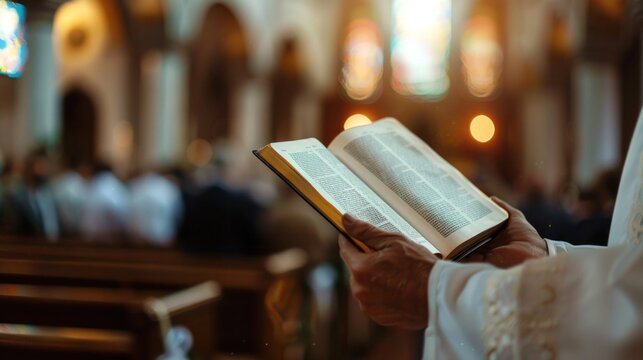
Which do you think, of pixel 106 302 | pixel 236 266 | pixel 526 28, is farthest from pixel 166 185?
pixel 526 28

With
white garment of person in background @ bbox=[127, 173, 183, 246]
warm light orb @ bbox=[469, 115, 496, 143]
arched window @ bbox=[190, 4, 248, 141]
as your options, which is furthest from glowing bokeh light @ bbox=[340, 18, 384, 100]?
white garment of person in background @ bbox=[127, 173, 183, 246]

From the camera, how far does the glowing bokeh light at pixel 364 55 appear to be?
22531mm

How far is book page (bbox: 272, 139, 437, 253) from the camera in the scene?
1448 millimetres

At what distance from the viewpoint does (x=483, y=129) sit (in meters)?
22.2

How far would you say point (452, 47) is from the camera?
71.8 ft

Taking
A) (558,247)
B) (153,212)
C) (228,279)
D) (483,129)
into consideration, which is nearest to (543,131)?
(483,129)

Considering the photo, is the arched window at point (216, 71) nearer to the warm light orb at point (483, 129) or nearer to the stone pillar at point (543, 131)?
the stone pillar at point (543, 131)

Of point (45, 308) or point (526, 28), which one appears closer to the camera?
point (45, 308)

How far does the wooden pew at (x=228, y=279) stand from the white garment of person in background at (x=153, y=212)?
176 centimetres

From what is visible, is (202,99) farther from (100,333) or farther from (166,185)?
(100,333)

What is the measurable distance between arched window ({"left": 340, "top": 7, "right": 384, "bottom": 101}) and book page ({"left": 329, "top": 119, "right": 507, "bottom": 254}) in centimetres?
2084


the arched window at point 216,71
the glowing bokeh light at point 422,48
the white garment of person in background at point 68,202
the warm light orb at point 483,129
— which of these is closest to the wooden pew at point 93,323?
the white garment of person in background at point 68,202

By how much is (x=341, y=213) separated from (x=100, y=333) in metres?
2.35

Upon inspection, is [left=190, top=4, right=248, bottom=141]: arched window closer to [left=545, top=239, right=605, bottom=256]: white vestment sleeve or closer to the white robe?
[left=545, top=239, right=605, bottom=256]: white vestment sleeve
